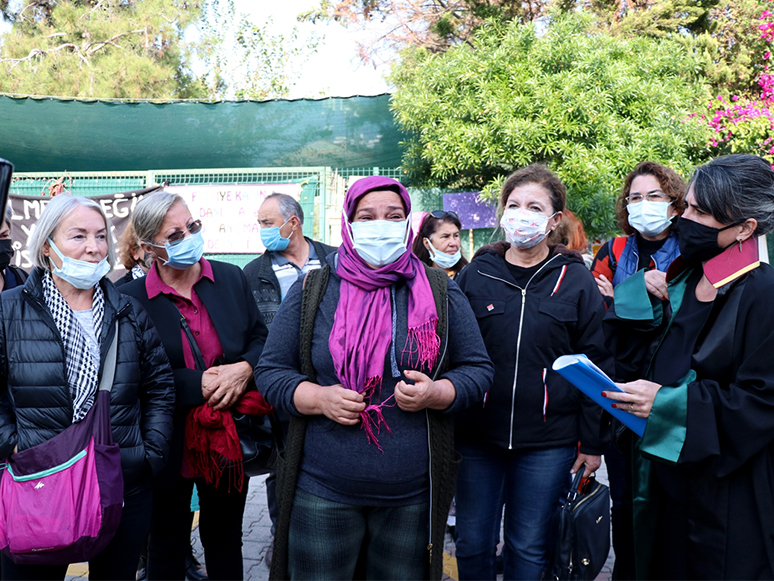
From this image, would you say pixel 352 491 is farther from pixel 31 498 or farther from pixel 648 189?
pixel 648 189

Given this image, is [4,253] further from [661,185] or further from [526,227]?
[661,185]

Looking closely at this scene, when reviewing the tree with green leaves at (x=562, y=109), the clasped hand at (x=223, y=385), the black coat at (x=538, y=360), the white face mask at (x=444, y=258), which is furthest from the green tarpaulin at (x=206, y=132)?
the clasped hand at (x=223, y=385)

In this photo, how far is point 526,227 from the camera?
115 inches

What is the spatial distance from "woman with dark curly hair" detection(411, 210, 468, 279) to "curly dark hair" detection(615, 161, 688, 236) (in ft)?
4.42

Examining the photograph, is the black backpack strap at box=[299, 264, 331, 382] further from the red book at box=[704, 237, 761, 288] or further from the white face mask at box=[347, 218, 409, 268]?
the red book at box=[704, 237, 761, 288]

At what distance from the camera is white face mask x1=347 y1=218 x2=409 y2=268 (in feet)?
7.66

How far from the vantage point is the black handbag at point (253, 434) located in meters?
2.86

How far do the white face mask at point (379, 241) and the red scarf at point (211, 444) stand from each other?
3.25ft

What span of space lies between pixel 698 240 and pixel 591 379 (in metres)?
0.63


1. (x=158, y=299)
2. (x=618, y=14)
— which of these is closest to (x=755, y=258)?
(x=158, y=299)

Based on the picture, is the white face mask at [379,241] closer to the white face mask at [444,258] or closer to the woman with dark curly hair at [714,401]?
the woman with dark curly hair at [714,401]

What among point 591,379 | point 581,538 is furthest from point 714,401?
point 581,538

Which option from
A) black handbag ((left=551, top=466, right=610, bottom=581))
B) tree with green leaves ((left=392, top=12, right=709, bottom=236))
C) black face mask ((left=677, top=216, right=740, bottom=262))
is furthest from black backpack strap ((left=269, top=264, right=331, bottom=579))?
tree with green leaves ((left=392, top=12, right=709, bottom=236))

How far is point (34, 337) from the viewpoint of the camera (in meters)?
2.29
